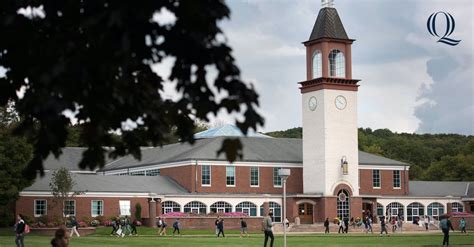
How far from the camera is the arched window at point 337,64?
82.2 metres

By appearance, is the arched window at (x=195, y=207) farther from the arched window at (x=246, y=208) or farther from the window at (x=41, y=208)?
the window at (x=41, y=208)

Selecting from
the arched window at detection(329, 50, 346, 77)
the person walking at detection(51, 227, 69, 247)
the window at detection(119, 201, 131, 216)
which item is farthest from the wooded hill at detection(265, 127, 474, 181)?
the person walking at detection(51, 227, 69, 247)

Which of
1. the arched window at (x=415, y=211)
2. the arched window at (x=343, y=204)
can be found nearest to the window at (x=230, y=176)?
the arched window at (x=343, y=204)

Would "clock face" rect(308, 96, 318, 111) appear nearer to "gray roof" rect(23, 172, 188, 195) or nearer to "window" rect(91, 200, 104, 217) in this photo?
"gray roof" rect(23, 172, 188, 195)

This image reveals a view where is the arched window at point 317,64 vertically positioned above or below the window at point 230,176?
above

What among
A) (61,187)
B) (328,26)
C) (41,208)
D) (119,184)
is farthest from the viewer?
(328,26)

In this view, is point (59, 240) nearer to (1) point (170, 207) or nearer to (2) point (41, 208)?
(2) point (41, 208)

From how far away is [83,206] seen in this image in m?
73.9

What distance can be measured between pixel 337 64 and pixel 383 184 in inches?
566

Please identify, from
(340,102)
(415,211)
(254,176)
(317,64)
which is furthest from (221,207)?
(415,211)

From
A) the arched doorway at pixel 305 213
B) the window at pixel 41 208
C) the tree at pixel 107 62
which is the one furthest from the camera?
the arched doorway at pixel 305 213

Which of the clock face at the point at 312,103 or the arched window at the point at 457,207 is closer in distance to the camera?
the clock face at the point at 312,103

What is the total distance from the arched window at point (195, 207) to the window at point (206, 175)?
2661mm

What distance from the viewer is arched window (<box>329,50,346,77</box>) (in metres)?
82.2
